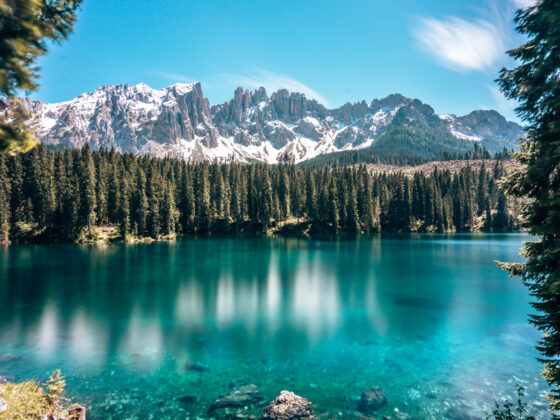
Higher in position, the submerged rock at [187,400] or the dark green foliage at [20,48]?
the dark green foliage at [20,48]

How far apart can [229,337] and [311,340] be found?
560 cm

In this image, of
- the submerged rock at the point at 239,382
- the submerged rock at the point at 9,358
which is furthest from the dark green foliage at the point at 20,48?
the submerged rock at the point at 9,358

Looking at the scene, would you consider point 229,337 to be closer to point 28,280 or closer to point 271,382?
point 271,382

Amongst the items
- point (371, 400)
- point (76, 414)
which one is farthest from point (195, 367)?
point (371, 400)

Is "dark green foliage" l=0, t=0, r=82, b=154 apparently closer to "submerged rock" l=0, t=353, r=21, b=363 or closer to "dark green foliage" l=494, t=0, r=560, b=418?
"dark green foliage" l=494, t=0, r=560, b=418

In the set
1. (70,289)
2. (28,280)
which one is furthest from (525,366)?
(28,280)

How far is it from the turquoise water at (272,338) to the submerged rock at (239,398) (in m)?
0.45

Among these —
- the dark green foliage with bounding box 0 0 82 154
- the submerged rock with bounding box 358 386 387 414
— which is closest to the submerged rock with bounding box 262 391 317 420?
the submerged rock with bounding box 358 386 387 414

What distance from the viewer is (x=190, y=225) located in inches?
4341

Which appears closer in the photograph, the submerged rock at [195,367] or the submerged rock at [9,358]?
the submerged rock at [195,367]

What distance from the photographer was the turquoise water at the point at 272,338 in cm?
1398

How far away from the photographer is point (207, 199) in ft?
367

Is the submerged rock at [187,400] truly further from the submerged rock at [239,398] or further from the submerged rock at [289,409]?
the submerged rock at [289,409]

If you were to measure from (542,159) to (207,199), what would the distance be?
109 m
